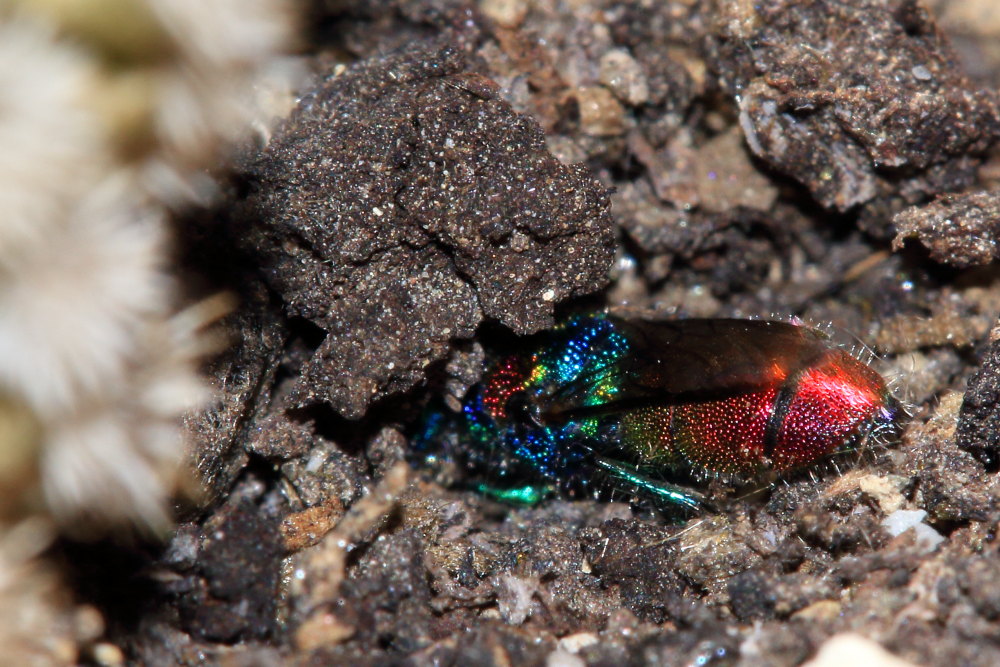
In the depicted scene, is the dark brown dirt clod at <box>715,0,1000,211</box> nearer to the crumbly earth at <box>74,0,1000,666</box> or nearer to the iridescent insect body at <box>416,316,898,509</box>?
the crumbly earth at <box>74,0,1000,666</box>

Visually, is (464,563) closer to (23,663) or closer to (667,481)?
(667,481)

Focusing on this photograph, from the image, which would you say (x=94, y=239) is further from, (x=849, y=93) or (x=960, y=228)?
(x=960, y=228)

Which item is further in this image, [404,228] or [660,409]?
[660,409]

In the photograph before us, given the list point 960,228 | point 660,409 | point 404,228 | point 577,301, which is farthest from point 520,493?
point 960,228

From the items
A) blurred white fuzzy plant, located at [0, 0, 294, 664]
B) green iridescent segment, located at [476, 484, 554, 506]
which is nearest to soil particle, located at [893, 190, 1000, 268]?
green iridescent segment, located at [476, 484, 554, 506]

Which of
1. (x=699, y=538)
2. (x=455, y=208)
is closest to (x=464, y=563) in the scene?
(x=699, y=538)

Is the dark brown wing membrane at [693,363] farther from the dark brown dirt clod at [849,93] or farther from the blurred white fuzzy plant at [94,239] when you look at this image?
the blurred white fuzzy plant at [94,239]
